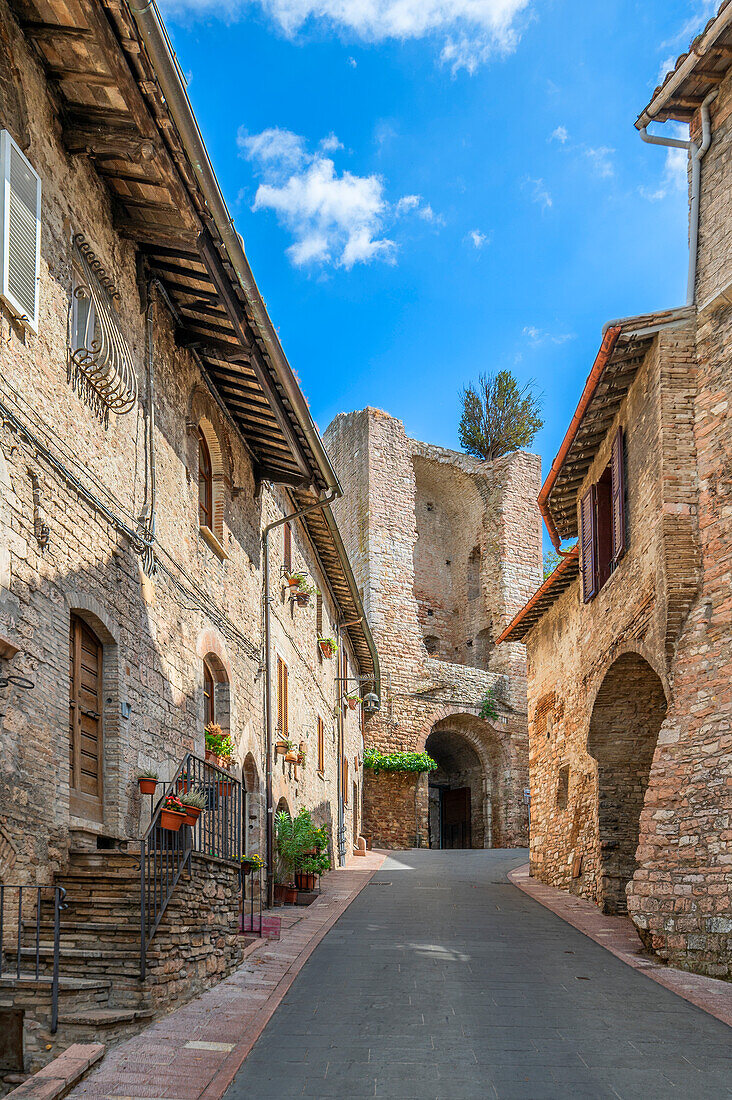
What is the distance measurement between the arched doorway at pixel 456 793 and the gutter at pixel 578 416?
17347 mm

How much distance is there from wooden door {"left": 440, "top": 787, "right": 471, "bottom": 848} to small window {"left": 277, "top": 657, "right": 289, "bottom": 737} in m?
18.7

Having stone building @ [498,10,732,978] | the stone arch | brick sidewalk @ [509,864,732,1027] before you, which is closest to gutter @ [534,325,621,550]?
stone building @ [498,10,732,978]

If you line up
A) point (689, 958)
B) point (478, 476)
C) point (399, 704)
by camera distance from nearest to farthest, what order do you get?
point (689, 958)
point (399, 704)
point (478, 476)

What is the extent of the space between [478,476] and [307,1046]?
3274 cm

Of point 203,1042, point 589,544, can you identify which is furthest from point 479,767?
point 203,1042

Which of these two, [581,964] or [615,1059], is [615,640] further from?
[615,1059]

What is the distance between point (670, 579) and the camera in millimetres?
10953

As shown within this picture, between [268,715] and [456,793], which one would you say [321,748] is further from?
[456,793]

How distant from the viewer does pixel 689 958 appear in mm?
10000

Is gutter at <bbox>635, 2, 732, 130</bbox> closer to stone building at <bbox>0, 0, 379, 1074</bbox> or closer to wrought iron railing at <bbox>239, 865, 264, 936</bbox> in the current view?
stone building at <bbox>0, 0, 379, 1074</bbox>

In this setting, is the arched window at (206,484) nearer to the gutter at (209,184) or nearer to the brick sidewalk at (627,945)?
the gutter at (209,184)

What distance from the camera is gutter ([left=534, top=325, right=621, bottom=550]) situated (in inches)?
464

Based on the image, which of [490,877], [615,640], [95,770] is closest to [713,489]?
[615,640]

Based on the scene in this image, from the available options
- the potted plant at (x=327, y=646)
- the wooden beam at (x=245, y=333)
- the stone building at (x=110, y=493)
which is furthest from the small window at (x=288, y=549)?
the stone building at (x=110, y=493)
